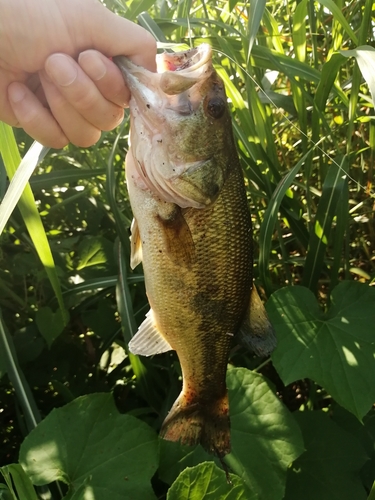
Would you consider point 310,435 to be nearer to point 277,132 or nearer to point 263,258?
point 263,258

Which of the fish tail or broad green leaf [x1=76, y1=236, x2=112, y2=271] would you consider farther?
broad green leaf [x1=76, y1=236, x2=112, y2=271]

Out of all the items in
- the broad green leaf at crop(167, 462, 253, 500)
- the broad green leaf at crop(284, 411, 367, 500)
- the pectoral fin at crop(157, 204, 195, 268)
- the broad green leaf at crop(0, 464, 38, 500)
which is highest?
the pectoral fin at crop(157, 204, 195, 268)

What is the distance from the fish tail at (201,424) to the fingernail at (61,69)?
3.07 ft

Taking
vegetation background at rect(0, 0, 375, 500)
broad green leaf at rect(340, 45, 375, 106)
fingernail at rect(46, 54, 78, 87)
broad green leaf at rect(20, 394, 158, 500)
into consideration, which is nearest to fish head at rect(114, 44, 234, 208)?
fingernail at rect(46, 54, 78, 87)

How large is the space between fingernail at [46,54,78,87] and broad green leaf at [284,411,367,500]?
4.51ft

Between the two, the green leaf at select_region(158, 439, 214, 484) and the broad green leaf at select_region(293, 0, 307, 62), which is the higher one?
the broad green leaf at select_region(293, 0, 307, 62)

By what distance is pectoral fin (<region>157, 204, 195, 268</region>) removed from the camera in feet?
3.99

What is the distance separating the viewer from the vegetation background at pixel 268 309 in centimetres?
148

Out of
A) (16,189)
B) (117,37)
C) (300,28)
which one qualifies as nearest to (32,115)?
(16,189)

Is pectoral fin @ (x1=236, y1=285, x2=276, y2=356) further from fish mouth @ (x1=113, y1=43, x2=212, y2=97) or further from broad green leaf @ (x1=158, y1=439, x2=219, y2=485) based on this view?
fish mouth @ (x1=113, y1=43, x2=212, y2=97)

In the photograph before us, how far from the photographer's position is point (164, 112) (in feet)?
3.90

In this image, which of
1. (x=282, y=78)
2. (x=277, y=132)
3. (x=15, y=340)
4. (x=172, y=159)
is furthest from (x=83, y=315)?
(x=282, y=78)

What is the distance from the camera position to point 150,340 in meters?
1.40

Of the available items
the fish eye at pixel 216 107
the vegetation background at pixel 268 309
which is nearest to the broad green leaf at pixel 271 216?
the vegetation background at pixel 268 309
